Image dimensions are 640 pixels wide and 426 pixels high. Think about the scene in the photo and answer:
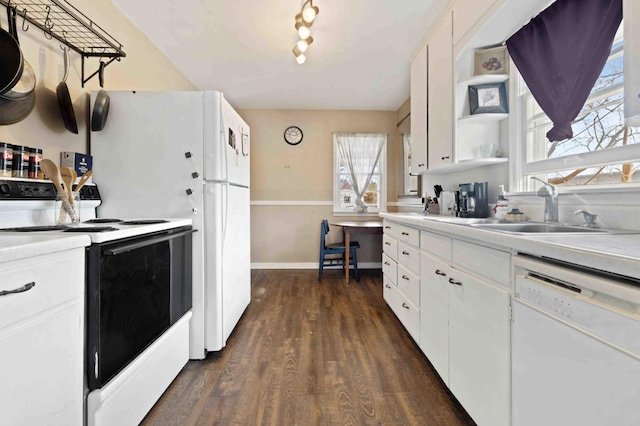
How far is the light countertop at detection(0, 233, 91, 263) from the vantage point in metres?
0.75

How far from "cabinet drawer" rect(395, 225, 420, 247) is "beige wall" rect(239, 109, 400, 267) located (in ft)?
7.15

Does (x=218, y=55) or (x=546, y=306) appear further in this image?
(x=218, y=55)

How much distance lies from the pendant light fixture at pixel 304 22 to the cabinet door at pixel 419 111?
1042 millimetres

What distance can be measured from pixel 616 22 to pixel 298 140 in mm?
3583

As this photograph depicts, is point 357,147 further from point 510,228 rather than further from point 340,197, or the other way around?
point 510,228

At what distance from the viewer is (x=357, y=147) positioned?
442 centimetres

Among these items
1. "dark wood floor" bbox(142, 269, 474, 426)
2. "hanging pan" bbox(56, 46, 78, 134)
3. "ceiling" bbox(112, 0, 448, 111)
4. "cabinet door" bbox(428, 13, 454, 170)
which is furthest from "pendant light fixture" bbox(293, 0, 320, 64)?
"dark wood floor" bbox(142, 269, 474, 426)

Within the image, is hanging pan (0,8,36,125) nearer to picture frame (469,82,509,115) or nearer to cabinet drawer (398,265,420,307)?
cabinet drawer (398,265,420,307)

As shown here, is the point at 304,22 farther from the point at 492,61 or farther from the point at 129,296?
the point at 129,296

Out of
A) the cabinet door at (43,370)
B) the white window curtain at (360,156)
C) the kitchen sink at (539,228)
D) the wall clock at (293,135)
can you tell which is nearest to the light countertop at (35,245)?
the cabinet door at (43,370)

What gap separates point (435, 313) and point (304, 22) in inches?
85.7

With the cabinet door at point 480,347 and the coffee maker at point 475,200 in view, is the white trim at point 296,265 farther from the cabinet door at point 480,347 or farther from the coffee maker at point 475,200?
the cabinet door at point 480,347

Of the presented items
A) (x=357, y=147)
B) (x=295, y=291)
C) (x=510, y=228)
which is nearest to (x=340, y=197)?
(x=357, y=147)

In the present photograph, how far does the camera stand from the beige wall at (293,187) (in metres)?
4.38
